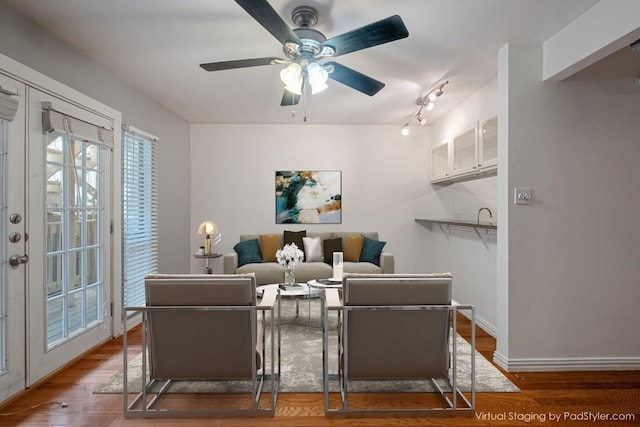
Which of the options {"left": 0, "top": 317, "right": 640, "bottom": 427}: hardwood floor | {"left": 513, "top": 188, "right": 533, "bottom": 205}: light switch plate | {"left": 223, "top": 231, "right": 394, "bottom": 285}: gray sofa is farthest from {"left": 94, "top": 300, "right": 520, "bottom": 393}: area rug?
{"left": 223, "top": 231, "right": 394, "bottom": 285}: gray sofa

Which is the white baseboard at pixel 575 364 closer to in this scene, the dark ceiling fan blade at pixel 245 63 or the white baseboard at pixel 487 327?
the white baseboard at pixel 487 327

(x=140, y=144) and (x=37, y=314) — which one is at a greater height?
(x=140, y=144)

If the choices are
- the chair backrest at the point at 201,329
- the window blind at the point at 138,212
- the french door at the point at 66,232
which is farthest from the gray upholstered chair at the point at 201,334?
the window blind at the point at 138,212

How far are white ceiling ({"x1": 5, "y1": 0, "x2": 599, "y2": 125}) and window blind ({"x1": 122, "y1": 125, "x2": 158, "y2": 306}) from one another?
64 cm

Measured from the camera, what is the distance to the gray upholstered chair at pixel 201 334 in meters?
2.19

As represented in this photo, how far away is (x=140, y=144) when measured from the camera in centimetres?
428

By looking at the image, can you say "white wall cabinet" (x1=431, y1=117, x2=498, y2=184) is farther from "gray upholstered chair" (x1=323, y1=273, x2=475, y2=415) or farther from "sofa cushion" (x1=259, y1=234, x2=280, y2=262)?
"sofa cushion" (x1=259, y1=234, x2=280, y2=262)

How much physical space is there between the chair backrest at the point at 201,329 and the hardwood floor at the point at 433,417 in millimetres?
289

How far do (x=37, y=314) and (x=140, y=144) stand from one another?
7.22ft

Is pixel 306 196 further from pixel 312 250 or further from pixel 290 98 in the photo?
pixel 290 98

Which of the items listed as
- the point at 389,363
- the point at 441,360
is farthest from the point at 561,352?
the point at 389,363

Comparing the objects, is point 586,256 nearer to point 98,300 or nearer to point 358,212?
point 358,212

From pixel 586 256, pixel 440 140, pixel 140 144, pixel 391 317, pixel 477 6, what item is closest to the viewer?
pixel 391 317

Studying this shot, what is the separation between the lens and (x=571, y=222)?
2.93m
